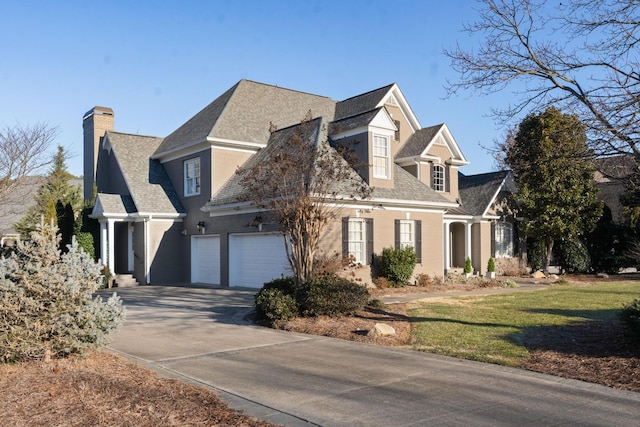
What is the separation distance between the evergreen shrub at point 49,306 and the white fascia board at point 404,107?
1959 centimetres

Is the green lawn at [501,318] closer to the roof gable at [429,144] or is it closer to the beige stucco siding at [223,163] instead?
the roof gable at [429,144]

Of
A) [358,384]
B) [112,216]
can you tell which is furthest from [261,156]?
[358,384]

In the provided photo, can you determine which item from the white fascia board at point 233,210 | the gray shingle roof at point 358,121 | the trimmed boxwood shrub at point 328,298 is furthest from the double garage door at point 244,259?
the trimmed boxwood shrub at point 328,298

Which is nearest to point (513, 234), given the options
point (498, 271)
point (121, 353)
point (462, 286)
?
point (498, 271)

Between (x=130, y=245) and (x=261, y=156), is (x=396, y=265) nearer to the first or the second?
(x=261, y=156)

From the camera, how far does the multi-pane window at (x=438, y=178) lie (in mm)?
27078

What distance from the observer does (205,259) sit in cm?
2542

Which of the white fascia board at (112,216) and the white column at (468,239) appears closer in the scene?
the white fascia board at (112,216)

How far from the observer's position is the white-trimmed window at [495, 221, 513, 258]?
94.5 feet

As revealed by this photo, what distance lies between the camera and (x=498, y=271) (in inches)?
1123

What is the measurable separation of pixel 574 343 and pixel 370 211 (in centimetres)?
1134

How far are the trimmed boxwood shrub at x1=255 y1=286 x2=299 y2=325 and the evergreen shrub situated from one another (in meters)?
4.58

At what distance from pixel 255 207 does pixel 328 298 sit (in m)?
8.43

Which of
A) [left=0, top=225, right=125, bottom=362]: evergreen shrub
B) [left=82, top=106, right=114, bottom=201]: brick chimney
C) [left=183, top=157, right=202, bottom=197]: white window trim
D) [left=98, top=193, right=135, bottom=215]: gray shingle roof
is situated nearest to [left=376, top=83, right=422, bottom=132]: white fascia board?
[left=183, top=157, right=202, bottom=197]: white window trim
